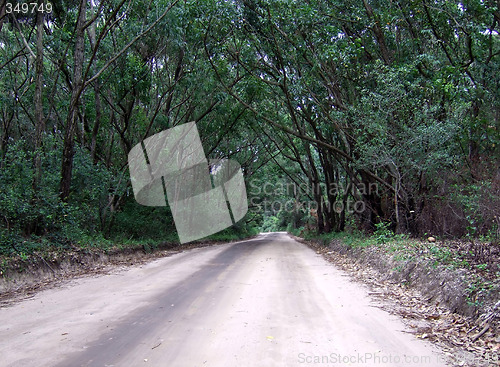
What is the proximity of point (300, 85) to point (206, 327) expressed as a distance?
10.6 metres

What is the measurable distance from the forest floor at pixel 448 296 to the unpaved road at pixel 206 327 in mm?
357

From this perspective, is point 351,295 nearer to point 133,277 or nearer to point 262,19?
point 133,277

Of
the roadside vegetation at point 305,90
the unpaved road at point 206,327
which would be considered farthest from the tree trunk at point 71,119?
the unpaved road at point 206,327

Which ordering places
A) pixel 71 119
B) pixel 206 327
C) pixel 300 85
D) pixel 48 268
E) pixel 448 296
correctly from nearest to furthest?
pixel 206 327
pixel 448 296
pixel 48 268
pixel 71 119
pixel 300 85

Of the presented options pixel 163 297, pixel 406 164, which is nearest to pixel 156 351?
pixel 163 297

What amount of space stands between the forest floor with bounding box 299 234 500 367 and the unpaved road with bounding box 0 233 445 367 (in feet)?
1.17

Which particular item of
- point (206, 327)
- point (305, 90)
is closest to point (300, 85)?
point (305, 90)

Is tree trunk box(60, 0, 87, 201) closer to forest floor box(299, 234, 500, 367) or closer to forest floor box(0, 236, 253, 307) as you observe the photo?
forest floor box(0, 236, 253, 307)

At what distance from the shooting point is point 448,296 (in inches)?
240

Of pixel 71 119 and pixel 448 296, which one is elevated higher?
pixel 71 119

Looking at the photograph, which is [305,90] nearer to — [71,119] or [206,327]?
[71,119]

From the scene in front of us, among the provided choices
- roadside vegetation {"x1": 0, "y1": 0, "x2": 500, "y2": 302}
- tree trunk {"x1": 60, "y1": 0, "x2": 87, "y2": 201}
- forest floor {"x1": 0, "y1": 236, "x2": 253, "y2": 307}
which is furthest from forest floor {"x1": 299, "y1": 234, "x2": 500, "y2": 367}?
tree trunk {"x1": 60, "y1": 0, "x2": 87, "y2": 201}

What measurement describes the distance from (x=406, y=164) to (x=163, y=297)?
349 inches

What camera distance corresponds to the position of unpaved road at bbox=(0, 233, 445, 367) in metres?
4.11
